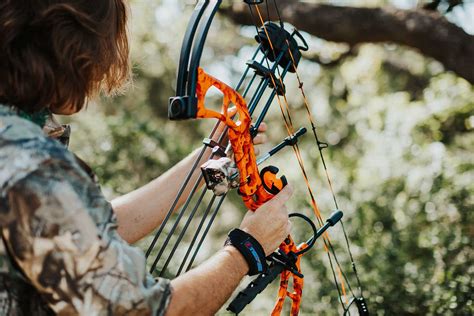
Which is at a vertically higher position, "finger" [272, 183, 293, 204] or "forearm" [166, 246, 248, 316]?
"finger" [272, 183, 293, 204]

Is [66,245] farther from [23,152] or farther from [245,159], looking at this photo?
[245,159]

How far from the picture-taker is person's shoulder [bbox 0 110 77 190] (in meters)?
0.98

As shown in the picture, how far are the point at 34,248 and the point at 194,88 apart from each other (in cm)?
51

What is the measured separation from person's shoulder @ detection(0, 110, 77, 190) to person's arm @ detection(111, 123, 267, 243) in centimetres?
64

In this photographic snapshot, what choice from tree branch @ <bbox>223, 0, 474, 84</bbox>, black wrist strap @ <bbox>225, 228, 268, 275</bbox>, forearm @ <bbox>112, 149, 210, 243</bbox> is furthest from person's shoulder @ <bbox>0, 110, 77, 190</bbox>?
tree branch @ <bbox>223, 0, 474, 84</bbox>

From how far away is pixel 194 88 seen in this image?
1.33 meters

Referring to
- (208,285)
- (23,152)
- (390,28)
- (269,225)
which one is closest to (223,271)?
(208,285)

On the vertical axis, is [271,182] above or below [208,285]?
above

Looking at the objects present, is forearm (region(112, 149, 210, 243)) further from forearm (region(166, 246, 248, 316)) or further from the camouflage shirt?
the camouflage shirt

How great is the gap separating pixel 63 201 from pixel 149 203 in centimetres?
73

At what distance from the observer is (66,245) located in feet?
3.20

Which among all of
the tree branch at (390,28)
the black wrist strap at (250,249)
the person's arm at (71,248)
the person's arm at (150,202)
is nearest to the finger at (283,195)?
the black wrist strap at (250,249)

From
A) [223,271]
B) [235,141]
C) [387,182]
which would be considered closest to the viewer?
[223,271]

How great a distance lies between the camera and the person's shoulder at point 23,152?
38.5 inches
